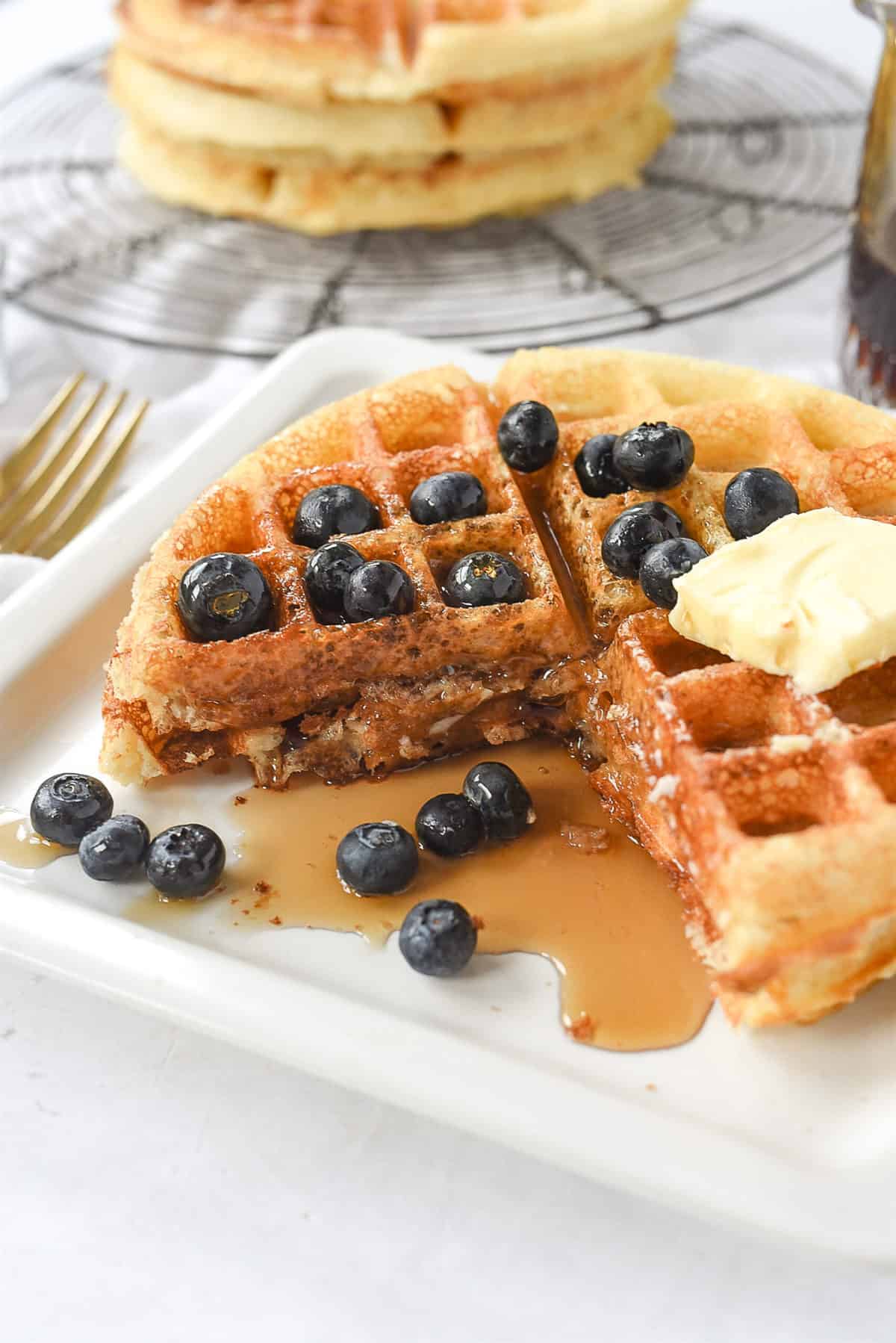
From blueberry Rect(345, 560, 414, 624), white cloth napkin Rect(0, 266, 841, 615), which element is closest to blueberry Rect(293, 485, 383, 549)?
blueberry Rect(345, 560, 414, 624)

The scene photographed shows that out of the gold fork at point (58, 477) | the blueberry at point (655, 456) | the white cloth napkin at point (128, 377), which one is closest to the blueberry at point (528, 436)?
the blueberry at point (655, 456)

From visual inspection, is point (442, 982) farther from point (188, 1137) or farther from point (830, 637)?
point (830, 637)

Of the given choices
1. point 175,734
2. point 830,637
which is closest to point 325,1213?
point 175,734

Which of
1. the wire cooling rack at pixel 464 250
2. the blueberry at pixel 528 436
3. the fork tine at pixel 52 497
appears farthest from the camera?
the wire cooling rack at pixel 464 250

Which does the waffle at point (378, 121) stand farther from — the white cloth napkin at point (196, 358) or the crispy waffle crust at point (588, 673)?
the crispy waffle crust at point (588, 673)

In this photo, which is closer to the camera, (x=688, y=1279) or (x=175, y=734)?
(x=688, y=1279)

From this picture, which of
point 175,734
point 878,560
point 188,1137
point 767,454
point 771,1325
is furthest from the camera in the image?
point 767,454
